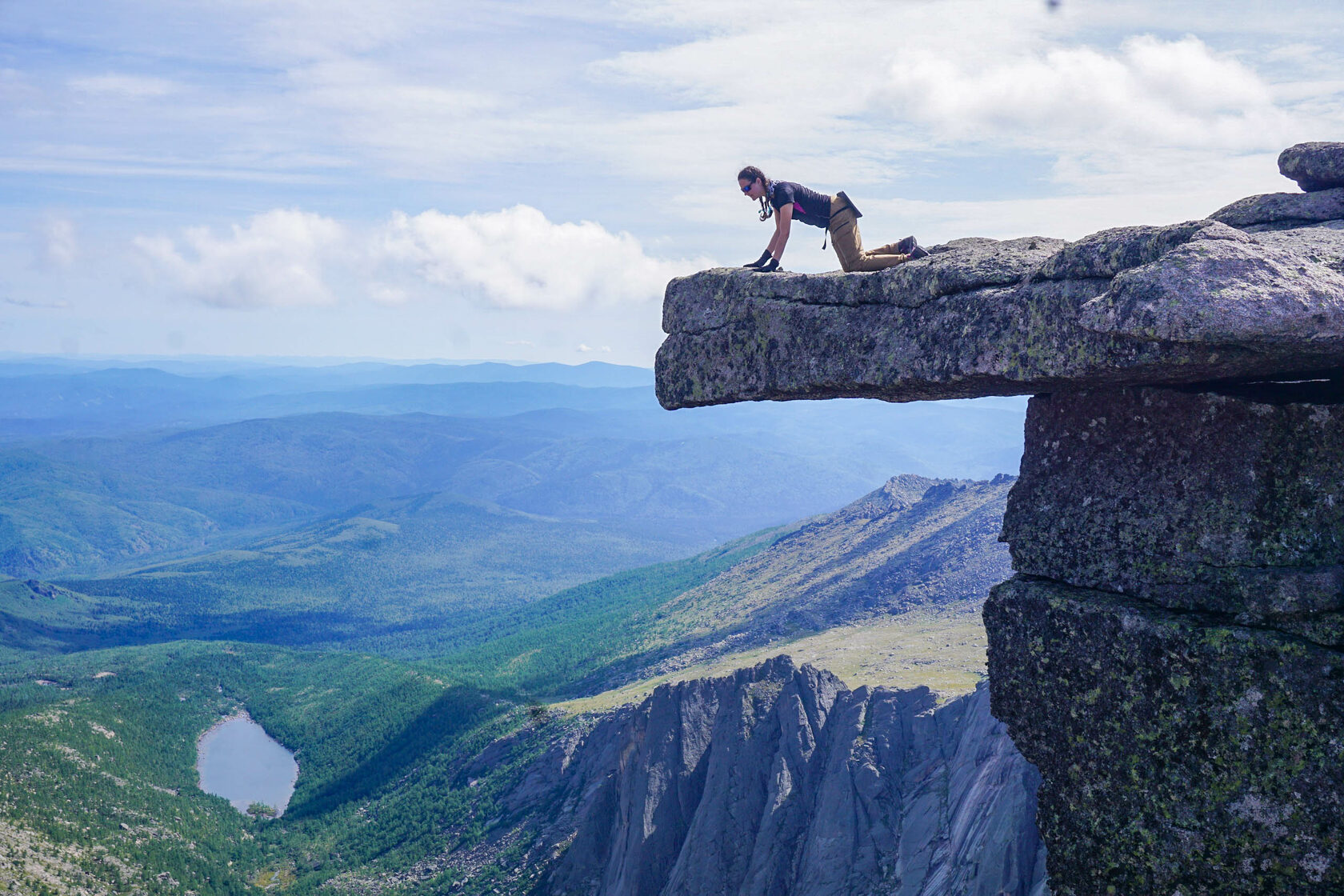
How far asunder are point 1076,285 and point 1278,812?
597 centimetres

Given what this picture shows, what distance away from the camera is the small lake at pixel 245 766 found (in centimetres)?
13462

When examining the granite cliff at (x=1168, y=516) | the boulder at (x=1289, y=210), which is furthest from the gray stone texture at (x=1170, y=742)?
the boulder at (x=1289, y=210)

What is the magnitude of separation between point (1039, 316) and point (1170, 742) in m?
5.01

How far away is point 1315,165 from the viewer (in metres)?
11.2

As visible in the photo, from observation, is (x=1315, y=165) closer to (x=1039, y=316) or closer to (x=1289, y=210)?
(x=1289, y=210)

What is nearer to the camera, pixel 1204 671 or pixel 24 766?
pixel 1204 671

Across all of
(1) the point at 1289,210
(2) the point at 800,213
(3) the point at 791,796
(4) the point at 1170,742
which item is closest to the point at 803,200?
(2) the point at 800,213

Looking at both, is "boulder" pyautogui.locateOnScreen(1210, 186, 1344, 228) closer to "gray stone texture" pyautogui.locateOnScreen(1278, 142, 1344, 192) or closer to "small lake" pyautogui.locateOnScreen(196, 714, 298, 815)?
"gray stone texture" pyautogui.locateOnScreen(1278, 142, 1344, 192)

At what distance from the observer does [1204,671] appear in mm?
9680

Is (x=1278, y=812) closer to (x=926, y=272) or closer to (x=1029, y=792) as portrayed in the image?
(x=926, y=272)

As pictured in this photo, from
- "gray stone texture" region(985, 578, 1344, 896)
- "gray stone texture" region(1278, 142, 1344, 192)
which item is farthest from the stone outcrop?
"gray stone texture" region(1278, 142, 1344, 192)

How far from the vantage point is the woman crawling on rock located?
14039 mm

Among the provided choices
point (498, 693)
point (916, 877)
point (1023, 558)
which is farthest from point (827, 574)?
point (1023, 558)

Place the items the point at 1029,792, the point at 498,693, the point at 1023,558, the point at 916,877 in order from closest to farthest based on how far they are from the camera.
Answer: the point at 1023,558 < the point at 1029,792 < the point at 916,877 < the point at 498,693
